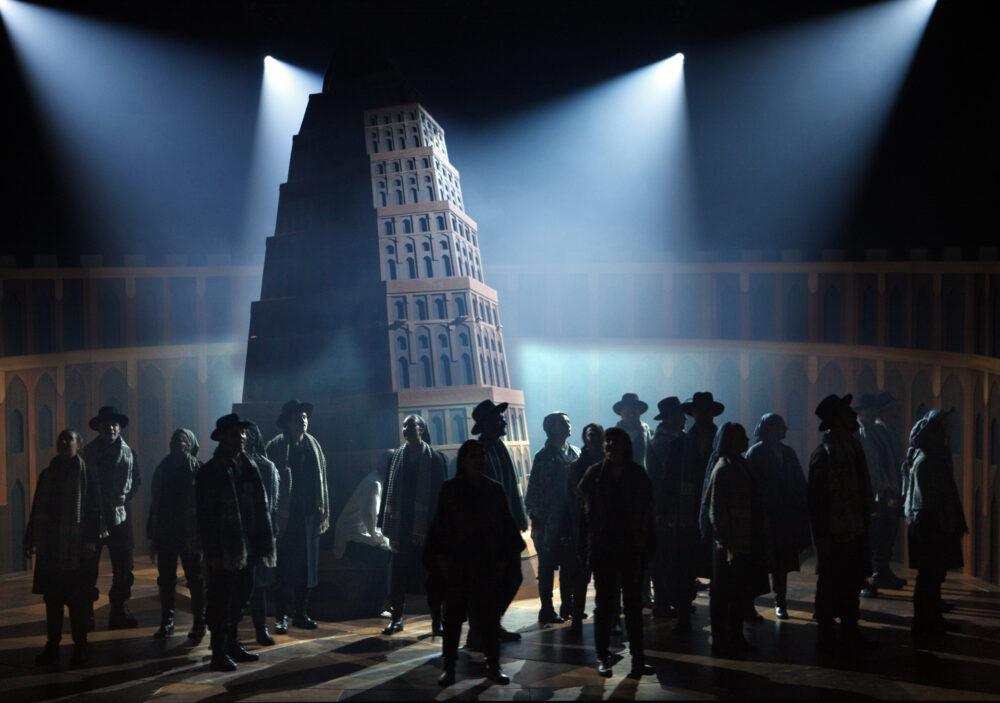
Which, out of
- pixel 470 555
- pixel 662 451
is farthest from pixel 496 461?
pixel 662 451

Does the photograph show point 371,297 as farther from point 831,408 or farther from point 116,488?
point 831,408

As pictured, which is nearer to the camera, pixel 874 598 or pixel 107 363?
pixel 874 598

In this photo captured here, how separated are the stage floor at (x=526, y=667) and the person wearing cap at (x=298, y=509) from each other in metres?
0.31

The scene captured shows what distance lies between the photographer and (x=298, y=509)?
7930mm

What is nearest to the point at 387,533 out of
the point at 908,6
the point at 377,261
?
the point at 377,261

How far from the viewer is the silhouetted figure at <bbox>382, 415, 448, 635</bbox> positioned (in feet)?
24.6

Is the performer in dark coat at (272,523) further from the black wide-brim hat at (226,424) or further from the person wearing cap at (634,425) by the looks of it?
the person wearing cap at (634,425)

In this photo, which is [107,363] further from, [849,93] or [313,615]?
[849,93]

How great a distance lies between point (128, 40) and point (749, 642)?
9.83 metres

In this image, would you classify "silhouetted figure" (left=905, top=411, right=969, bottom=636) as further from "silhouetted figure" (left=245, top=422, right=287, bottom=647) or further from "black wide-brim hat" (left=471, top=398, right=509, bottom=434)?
"silhouetted figure" (left=245, top=422, right=287, bottom=647)

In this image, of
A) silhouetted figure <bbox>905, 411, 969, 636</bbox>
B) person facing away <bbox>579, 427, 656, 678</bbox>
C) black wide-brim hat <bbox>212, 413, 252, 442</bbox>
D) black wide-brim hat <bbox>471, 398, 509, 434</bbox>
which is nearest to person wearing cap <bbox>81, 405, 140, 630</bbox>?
black wide-brim hat <bbox>212, 413, 252, 442</bbox>

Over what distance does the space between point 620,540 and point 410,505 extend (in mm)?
2054

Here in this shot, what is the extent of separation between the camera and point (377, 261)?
1023 cm

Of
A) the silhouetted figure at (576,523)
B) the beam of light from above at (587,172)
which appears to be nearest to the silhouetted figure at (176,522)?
the silhouetted figure at (576,523)
